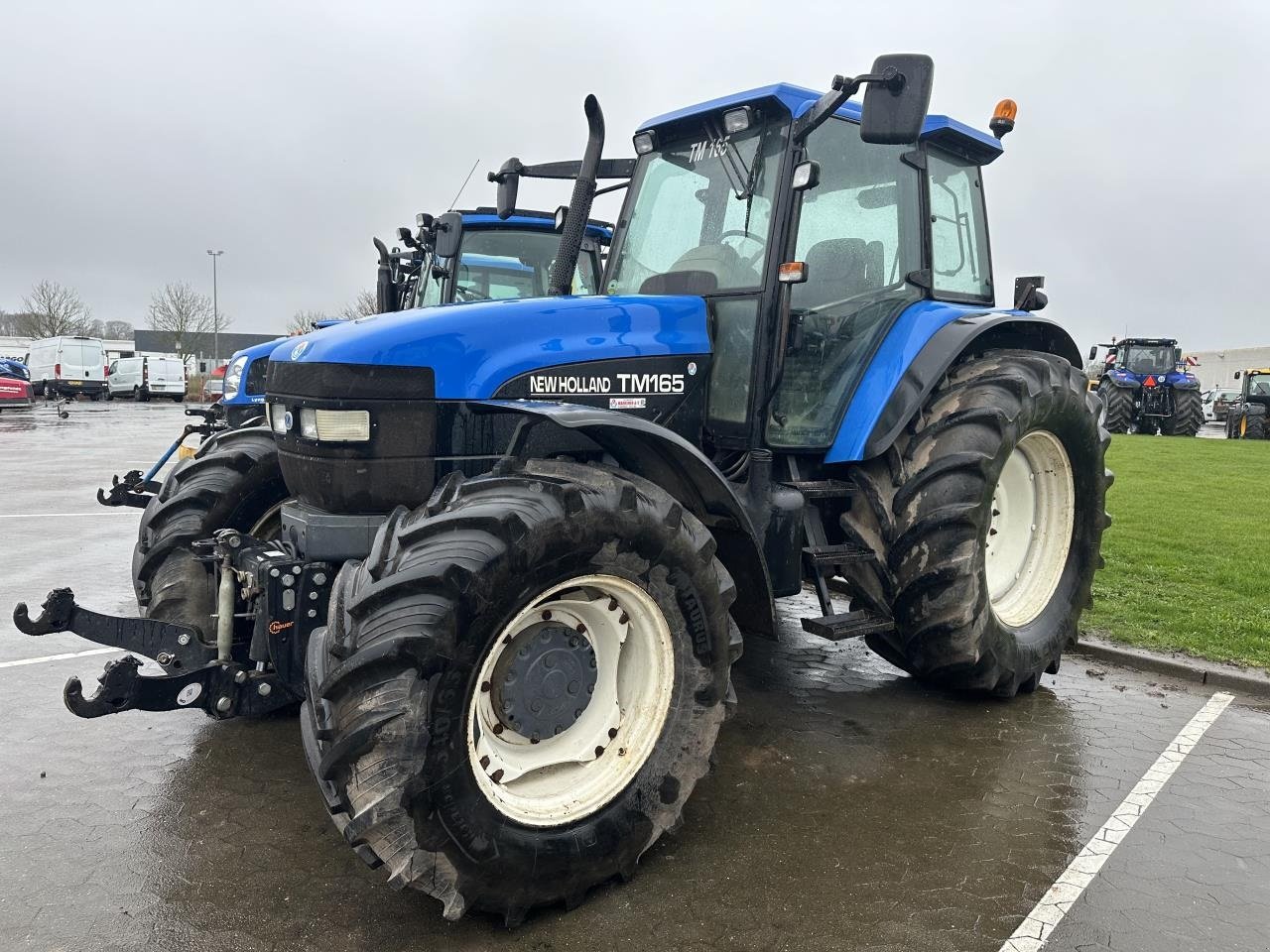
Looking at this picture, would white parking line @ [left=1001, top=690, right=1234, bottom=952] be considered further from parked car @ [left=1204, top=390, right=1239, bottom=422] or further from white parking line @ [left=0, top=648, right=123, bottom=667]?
parked car @ [left=1204, top=390, right=1239, bottom=422]

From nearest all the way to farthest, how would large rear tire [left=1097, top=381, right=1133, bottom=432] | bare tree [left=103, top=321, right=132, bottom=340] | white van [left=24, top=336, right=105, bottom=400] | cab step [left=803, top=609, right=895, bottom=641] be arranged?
cab step [left=803, top=609, right=895, bottom=641] → large rear tire [left=1097, top=381, right=1133, bottom=432] → white van [left=24, top=336, right=105, bottom=400] → bare tree [left=103, top=321, right=132, bottom=340]

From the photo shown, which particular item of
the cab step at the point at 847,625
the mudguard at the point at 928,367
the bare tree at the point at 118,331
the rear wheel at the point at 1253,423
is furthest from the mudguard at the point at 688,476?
the bare tree at the point at 118,331

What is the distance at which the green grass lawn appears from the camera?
18.3 feet

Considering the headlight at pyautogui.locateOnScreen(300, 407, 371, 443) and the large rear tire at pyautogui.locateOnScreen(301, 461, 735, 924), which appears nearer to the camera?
the large rear tire at pyautogui.locateOnScreen(301, 461, 735, 924)

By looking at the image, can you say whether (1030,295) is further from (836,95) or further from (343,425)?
(343,425)

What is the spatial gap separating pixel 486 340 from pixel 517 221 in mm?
5155

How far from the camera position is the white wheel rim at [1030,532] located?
15.7 ft

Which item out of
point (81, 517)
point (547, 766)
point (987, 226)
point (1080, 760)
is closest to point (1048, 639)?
point (1080, 760)

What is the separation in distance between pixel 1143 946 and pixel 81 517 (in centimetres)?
972

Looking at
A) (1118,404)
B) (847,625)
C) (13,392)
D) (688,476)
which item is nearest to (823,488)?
(847,625)

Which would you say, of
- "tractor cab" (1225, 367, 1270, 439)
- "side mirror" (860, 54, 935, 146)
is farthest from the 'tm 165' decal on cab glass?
"tractor cab" (1225, 367, 1270, 439)

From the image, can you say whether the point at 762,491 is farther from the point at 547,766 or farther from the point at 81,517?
the point at 81,517

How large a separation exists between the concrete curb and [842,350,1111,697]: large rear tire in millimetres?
681

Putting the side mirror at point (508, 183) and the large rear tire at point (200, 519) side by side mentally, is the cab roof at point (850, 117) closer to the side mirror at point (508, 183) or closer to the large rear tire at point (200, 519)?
the side mirror at point (508, 183)
